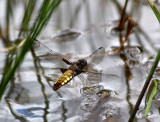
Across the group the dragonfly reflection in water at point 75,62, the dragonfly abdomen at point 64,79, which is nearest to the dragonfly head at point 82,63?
the dragonfly reflection in water at point 75,62

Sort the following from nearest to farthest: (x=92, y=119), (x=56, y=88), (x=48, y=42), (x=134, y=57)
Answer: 1. (x=92, y=119)
2. (x=56, y=88)
3. (x=134, y=57)
4. (x=48, y=42)

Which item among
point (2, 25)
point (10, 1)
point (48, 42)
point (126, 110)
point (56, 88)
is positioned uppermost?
point (10, 1)

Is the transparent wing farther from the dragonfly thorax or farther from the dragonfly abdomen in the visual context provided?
the dragonfly abdomen

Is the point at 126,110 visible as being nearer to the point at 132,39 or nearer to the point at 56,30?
the point at 132,39

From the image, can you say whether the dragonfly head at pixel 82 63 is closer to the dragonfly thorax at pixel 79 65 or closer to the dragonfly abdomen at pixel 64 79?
the dragonfly thorax at pixel 79 65

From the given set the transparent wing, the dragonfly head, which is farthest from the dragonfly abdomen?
the transparent wing

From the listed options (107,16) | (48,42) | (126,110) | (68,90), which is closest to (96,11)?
(107,16)
